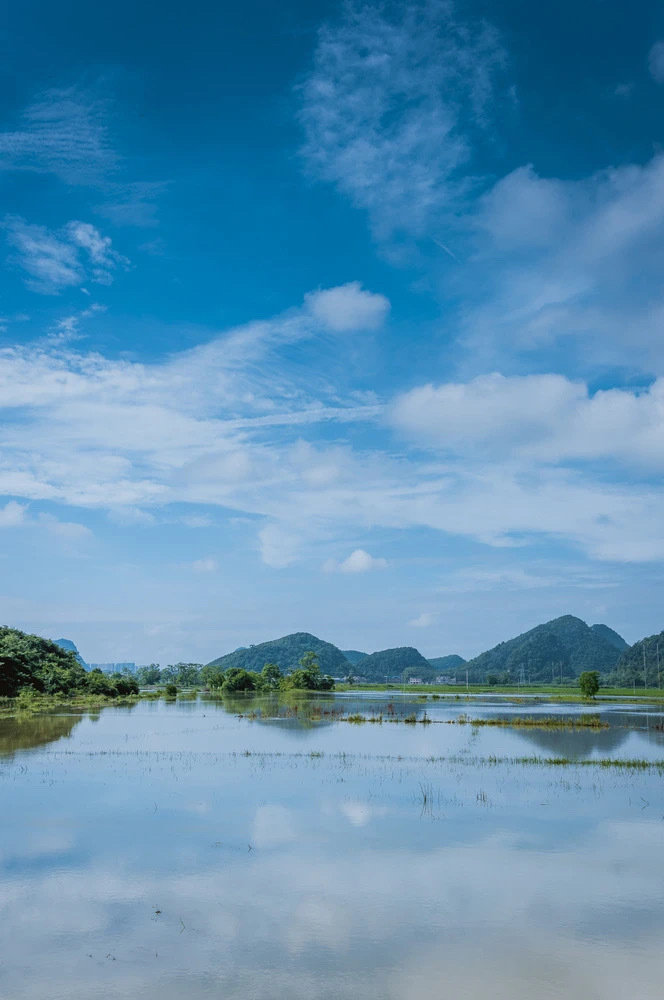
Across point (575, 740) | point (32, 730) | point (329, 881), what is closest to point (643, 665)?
point (575, 740)

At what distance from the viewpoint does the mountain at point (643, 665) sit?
10600 centimetres

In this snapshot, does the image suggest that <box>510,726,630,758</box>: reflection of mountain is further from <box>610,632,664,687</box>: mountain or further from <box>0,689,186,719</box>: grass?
<box>610,632,664,687</box>: mountain

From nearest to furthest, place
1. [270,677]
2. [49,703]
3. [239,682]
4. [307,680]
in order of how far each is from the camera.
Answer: [49,703] < [307,680] < [239,682] < [270,677]

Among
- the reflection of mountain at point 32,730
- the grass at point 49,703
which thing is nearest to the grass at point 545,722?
the reflection of mountain at point 32,730

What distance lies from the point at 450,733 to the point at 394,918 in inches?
988

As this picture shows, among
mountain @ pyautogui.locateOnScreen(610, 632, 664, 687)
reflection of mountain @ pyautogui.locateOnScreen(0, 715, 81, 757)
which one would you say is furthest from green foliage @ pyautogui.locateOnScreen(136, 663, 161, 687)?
reflection of mountain @ pyautogui.locateOnScreen(0, 715, 81, 757)

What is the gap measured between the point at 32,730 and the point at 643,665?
4500 inches

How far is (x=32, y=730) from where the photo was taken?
33.2 meters

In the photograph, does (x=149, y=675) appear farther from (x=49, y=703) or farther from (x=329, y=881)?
(x=329, y=881)

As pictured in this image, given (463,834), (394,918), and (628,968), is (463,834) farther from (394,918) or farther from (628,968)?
(628,968)

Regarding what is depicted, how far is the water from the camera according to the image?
8156 millimetres

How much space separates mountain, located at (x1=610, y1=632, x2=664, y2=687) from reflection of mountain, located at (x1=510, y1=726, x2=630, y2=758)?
7159 cm

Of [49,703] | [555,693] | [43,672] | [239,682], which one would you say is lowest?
[555,693]

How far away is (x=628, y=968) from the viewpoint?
8367mm
